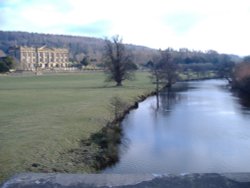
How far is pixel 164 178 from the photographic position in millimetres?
4234

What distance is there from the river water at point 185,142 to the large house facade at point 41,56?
106398mm

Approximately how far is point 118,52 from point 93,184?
50.3m

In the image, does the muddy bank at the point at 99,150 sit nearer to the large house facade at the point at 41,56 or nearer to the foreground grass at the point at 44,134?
the foreground grass at the point at 44,134

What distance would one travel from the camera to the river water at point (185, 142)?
13186mm

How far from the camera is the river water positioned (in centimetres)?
1319

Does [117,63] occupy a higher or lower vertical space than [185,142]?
higher

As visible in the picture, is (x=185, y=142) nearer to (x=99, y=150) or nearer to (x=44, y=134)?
(x=99, y=150)

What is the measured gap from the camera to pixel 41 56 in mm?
135125

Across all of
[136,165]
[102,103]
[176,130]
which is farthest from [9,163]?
[102,103]

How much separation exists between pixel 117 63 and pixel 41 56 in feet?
291

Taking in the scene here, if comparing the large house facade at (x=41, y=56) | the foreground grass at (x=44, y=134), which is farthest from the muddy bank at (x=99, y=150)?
the large house facade at (x=41, y=56)

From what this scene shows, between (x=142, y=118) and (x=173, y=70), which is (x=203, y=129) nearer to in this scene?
(x=142, y=118)

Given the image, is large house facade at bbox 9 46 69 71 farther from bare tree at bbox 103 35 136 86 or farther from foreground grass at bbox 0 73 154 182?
foreground grass at bbox 0 73 154 182

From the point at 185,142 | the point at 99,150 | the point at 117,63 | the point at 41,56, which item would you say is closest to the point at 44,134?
the point at 99,150
